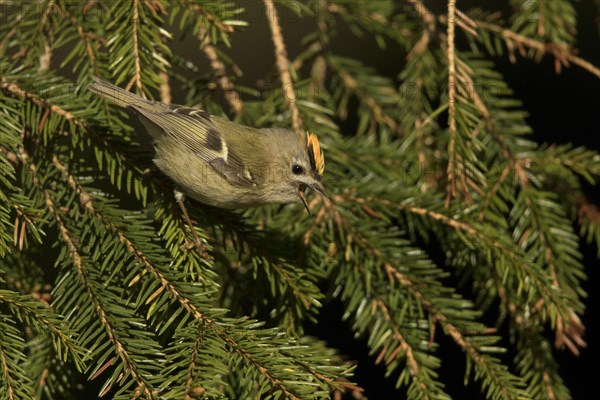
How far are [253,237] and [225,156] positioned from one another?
1.21 feet

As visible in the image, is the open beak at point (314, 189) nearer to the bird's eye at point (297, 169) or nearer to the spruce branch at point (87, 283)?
the bird's eye at point (297, 169)

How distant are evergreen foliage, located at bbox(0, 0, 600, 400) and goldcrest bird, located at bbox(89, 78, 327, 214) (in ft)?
0.13

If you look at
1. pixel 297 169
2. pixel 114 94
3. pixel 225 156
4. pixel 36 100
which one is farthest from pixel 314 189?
pixel 36 100

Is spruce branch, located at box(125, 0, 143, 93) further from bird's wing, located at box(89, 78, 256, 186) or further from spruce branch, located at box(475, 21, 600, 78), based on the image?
spruce branch, located at box(475, 21, 600, 78)

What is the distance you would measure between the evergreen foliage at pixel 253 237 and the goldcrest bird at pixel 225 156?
4 cm

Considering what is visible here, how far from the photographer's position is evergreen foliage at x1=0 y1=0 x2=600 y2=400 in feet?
3.84

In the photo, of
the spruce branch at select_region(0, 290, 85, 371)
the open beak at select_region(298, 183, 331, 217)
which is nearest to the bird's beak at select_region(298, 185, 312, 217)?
the open beak at select_region(298, 183, 331, 217)

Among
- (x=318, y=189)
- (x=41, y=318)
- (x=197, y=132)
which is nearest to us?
(x=41, y=318)

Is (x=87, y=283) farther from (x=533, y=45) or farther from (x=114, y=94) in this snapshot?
(x=533, y=45)

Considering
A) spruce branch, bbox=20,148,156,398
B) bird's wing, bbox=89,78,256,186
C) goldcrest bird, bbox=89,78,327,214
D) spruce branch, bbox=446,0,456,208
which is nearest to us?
spruce branch, bbox=20,148,156,398

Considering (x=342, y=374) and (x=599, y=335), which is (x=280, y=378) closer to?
(x=342, y=374)

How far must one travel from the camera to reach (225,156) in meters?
1.81

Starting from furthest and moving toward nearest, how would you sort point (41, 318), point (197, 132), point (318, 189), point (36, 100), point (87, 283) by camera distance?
1. point (197, 132)
2. point (318, 189)
3. point (36, 100)
4. point (87, 283)
5. point (41, 318)

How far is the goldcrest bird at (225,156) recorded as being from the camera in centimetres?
156
